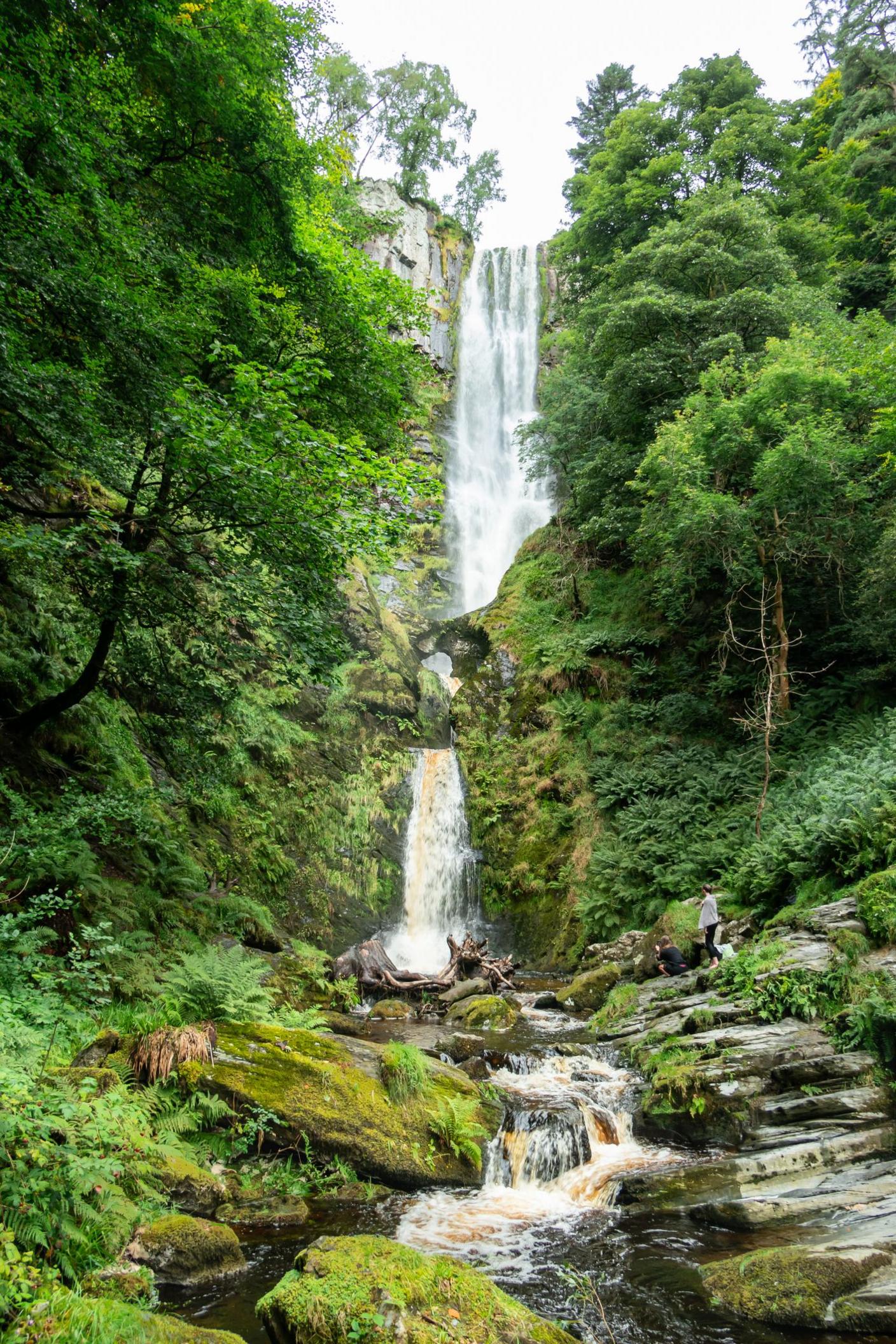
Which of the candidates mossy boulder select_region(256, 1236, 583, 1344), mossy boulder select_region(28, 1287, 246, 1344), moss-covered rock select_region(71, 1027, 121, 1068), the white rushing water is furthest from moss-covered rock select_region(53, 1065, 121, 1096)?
the white rushing water

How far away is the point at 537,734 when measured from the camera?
17.3 meters

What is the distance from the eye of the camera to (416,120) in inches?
1334

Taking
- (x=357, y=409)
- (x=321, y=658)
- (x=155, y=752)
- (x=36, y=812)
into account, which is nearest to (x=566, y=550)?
(x=357, y=409)

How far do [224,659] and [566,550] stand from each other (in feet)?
51.2

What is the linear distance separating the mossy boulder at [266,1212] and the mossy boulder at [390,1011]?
5.59 meters

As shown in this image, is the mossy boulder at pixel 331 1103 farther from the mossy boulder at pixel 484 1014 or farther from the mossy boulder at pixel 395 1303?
the mossy boulder at pixel 484 1014

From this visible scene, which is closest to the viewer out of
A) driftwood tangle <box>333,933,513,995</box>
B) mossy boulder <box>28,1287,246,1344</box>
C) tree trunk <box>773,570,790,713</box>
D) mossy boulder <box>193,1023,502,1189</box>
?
mossy boulder <box>28,1287,246,1344</box>

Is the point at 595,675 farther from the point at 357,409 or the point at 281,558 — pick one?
the point at 281,558

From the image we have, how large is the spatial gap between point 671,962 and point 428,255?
40.6 m

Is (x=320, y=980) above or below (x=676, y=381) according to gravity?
below

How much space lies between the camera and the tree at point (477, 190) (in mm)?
40062

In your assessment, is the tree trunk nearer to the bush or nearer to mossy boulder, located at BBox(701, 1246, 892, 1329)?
the bush

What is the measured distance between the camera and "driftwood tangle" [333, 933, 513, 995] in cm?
1155

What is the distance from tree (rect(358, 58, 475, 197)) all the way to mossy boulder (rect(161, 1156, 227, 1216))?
1463 inches
